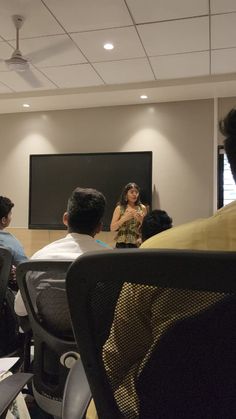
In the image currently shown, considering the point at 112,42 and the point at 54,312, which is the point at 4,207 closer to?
the point at 54,312

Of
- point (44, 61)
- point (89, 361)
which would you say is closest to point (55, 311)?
point (89, 361)

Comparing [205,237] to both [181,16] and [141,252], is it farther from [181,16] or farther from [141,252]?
[181,16]

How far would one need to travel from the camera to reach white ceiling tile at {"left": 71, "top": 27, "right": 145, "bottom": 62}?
10.9ft

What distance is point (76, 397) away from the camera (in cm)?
76

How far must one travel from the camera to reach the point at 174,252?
470mm

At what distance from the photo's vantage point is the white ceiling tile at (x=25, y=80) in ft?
13.9

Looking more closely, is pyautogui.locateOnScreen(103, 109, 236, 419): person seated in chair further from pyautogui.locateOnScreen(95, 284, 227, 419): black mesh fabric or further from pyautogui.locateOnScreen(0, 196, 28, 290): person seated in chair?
pyautogui.locateOnScreen(0, 196, 28, 290): person seated in chair

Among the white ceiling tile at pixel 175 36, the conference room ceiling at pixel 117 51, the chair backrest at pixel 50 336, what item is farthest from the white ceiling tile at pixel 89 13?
the chair backrest at pixel 50 336

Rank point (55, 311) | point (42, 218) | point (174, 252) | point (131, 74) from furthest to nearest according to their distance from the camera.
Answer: point (42, 218) < point (131, 74) < point (55, 311) < point (174, 252)

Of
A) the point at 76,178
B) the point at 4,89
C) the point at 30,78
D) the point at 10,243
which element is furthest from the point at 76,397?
the point at 4,89

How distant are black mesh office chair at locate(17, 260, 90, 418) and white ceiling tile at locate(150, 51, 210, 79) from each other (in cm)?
317

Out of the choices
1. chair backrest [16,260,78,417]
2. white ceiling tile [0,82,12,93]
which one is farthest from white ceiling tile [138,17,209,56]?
chair backrest [16,260,78,417]

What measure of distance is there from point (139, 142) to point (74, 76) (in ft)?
4.08

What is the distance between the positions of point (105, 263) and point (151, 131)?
4608 mm
